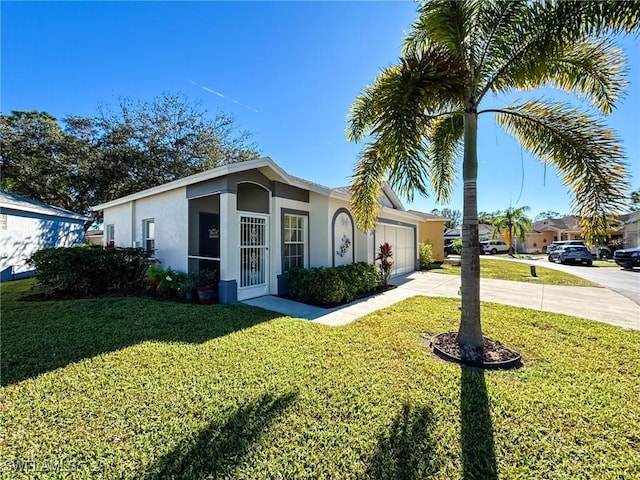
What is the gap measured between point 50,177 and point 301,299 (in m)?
21.8

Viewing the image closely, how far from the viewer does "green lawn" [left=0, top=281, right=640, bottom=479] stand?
2463mm

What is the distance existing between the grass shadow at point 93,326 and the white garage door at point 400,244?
27.1ft

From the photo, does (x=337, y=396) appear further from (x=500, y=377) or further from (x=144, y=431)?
(x=500, y=377)

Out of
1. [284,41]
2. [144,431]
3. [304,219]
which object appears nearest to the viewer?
[144,431]

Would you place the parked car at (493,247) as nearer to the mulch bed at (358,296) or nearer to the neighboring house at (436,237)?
the neighboring house at (436,237)

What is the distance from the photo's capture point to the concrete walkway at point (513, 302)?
280 inches

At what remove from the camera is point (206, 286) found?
8.01 m

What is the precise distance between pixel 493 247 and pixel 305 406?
4201 centimetres

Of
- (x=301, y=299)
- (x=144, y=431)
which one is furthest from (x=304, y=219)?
(x=144, y=431)

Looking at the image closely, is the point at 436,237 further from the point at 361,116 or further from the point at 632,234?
the point at 632,234

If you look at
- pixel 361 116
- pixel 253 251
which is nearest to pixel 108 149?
pixel 253 251

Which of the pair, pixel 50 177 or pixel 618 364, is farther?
pixel 50 177

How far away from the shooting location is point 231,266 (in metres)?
7.88

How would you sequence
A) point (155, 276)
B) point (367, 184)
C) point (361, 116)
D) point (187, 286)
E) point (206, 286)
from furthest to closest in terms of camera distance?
1. point (155, 276)
2. point (187, 286)
3. point (206, 286)
4. point (367, 184)
5. point (361, 116)
